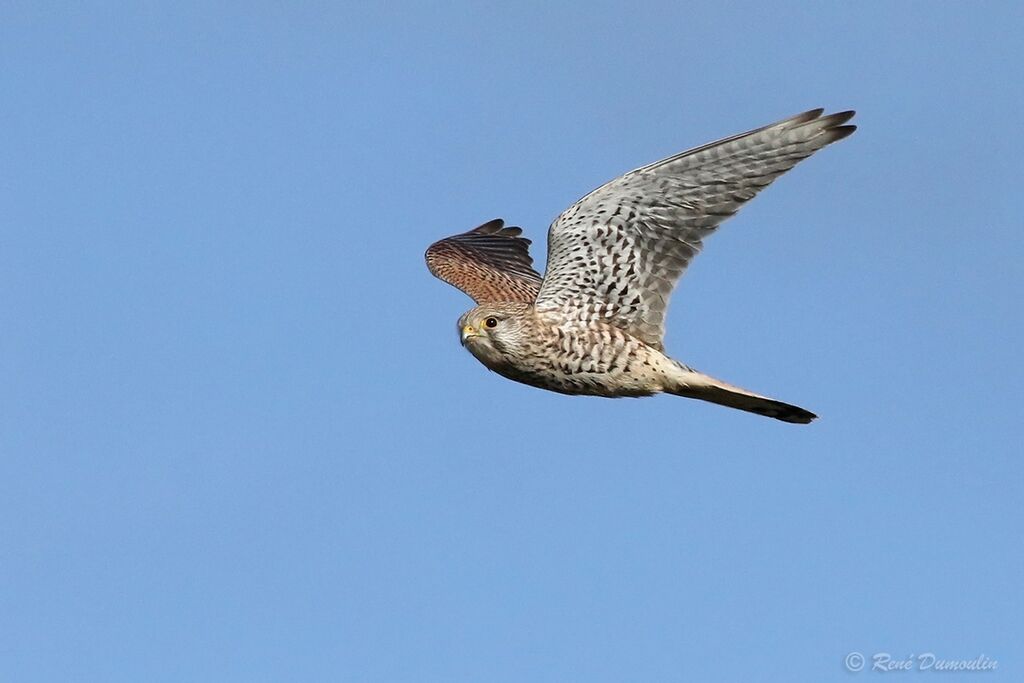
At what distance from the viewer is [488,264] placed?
54.7ft

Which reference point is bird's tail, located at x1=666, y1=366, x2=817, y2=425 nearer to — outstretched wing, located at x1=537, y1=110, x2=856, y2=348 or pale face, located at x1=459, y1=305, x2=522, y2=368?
outstretched wing, located at x1=537, y1=110, x2=856, y2=348

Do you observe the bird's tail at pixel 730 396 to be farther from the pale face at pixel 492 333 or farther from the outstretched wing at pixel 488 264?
the outstretched wing at pixel 488 264

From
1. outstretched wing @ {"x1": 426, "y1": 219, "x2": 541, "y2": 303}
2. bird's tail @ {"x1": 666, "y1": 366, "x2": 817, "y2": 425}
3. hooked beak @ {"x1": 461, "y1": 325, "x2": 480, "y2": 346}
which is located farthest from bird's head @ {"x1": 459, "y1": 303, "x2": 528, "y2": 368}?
outstretched wing @ {"x1": 426, "y1": 219, "x2": 541, "y2": 303}

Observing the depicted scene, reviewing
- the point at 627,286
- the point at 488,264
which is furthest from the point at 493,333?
the point at 488,264

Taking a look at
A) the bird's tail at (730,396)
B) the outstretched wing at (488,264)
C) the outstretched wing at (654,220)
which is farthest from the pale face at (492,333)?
the outstretched wing at (488,264)

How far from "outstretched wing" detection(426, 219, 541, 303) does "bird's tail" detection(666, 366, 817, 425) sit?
7.84ft

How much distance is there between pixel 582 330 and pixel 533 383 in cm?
54

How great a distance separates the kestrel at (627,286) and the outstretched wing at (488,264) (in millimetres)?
1844

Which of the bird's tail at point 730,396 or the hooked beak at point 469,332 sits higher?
the hooked beak at point 469,332

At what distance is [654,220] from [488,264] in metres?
4.26

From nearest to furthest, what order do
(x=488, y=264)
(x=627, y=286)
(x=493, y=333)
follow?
1. (x=493, y=333)
2. (x=627, y=286)
3. (x=488, y=264)

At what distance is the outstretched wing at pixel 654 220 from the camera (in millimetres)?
12133

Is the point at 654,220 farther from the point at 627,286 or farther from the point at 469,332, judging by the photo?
the point at 469,332

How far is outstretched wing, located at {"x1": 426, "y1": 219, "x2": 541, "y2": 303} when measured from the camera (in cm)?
1548
